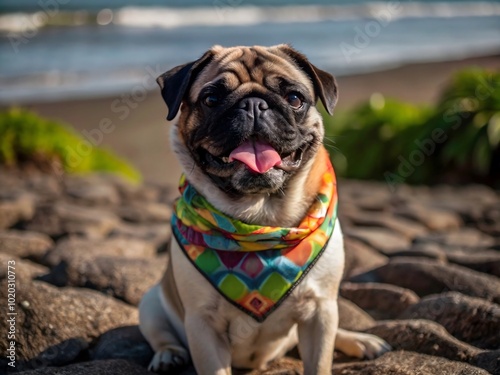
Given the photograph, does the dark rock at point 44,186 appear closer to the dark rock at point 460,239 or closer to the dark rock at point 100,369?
the dark rock at point 460,239

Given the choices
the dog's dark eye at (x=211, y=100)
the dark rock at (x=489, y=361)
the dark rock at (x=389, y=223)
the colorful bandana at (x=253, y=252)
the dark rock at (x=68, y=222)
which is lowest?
the dark rock at (x=389, y=223)

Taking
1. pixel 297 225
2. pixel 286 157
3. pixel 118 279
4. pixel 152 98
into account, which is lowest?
pixel 152 98

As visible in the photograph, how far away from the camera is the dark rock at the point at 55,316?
3.91 m

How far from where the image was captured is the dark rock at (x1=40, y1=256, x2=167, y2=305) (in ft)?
15.7

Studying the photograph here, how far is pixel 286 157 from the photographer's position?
351 centimetres

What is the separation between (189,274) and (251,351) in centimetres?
56

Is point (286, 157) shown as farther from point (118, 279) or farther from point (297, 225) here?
point (118, 279)

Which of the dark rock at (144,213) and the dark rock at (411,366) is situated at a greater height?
the dark rock at (411,366)

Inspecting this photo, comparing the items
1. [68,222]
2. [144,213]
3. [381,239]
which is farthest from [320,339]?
[144,213]

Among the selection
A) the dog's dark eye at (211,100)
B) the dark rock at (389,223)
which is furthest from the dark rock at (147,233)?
the dog's dark eye at (211,100)

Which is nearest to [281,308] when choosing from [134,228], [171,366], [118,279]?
[171,366]

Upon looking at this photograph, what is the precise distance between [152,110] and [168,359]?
12.1 m

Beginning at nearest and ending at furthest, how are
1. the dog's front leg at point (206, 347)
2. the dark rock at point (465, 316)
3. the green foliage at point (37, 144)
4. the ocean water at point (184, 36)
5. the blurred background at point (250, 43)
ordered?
the dog's front leg at point (206, 347), the dark rock at point (465, 316), the green foliage at point (37, 144), the blurred background at point (250, 43), the ocean water at point (184, 36)

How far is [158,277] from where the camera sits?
506 centimetres
